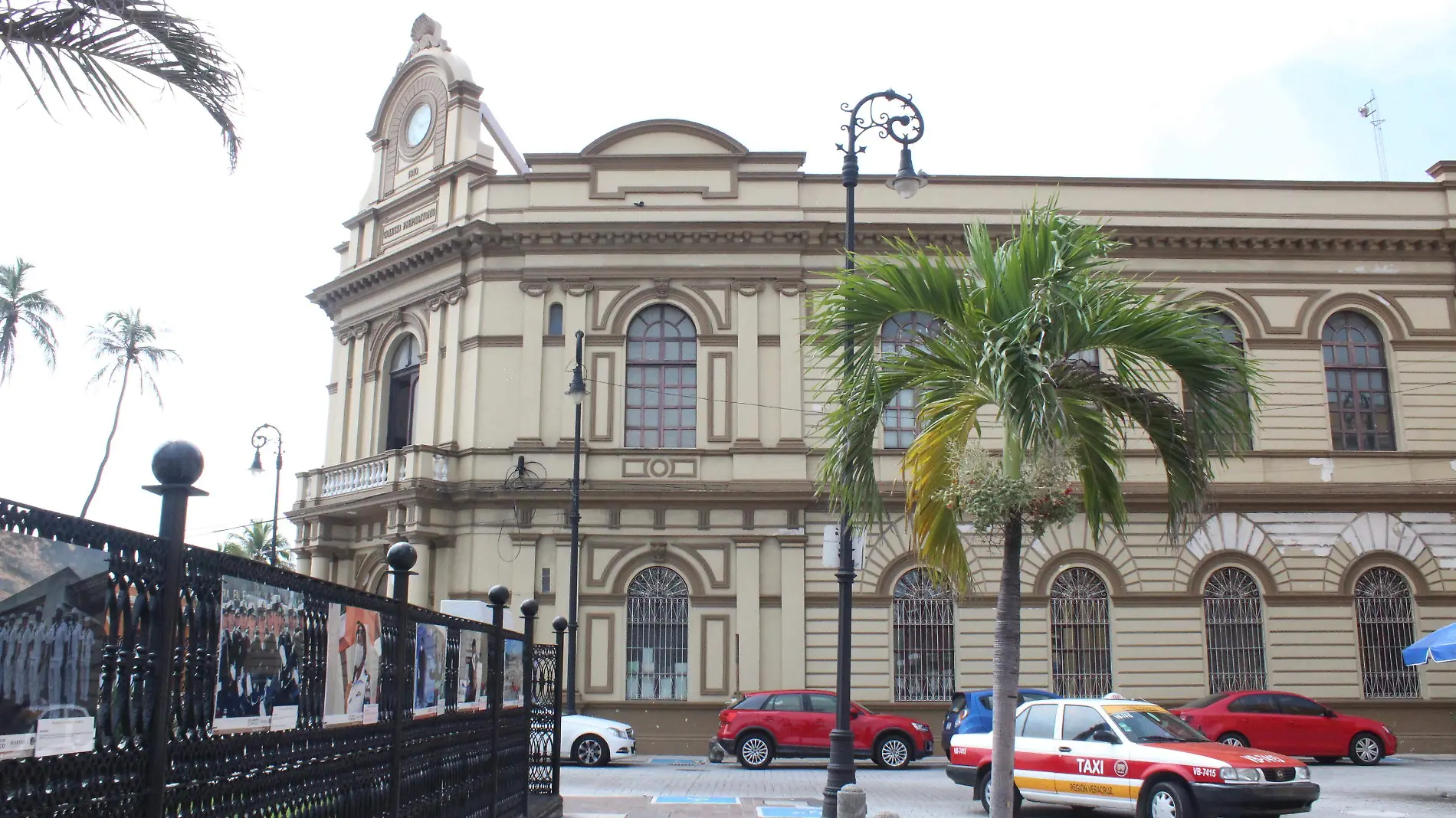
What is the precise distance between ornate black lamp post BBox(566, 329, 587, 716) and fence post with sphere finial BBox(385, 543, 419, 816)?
15558mm

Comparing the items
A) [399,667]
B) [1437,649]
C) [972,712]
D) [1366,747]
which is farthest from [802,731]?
[399,667]

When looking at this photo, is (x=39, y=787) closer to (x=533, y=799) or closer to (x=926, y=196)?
(x=533, y=799)

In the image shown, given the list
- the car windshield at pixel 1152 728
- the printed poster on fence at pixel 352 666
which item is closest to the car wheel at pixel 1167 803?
the car windshield at pixel 1152 728

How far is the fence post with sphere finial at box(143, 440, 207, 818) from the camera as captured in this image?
417 cm

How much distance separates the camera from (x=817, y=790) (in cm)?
1762

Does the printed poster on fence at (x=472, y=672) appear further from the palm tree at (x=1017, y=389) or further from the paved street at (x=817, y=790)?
the paved street at (x=817, y=790)

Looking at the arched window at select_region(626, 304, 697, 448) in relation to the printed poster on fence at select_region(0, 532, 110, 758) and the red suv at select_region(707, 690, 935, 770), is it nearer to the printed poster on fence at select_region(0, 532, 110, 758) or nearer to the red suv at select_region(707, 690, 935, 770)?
the red suv at select_region(707, 690, 935, 770)

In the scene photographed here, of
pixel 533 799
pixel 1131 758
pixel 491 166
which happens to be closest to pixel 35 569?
pixel 533 799

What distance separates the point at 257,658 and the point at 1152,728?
1076cm

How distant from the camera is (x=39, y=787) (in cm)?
360

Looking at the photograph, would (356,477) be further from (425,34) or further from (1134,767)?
(1134,767)

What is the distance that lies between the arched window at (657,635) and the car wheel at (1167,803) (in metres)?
13.7

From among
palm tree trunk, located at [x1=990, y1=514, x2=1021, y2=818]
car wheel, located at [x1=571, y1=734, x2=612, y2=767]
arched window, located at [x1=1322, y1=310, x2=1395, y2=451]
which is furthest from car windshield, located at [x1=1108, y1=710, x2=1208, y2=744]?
arched window, located at [x1=1322, y1=310, x2=1395, y2=451]

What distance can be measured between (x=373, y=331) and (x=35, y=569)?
1049 inches
